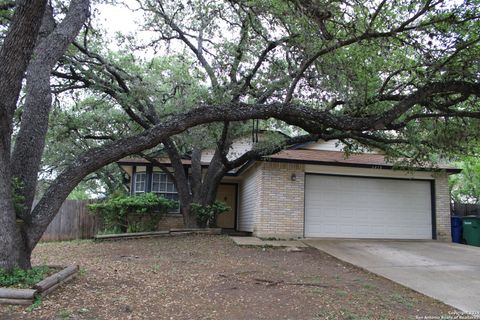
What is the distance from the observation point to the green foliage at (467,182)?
18266mm

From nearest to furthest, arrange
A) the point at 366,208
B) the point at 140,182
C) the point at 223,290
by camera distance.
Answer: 1. the point at 223,290
2. the point at 366,208
3. the point at 140,182

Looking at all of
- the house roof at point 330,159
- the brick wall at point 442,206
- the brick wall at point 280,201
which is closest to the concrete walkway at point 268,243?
the brick wall at point 280,201

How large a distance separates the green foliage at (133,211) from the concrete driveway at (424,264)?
552 centimetres

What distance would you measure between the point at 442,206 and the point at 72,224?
14.0 meters

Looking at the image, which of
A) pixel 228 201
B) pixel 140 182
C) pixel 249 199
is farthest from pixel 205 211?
pixel 228 201

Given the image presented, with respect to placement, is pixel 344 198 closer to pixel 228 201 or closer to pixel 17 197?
pixel 228 201

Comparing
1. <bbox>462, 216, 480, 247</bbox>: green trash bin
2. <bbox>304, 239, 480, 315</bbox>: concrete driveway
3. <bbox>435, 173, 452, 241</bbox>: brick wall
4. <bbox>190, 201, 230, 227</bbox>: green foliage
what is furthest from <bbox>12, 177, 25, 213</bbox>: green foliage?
<bbox>462, 216, 480, 247</bbox>: green trash bin

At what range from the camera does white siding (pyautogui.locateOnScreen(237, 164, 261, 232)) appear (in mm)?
14577

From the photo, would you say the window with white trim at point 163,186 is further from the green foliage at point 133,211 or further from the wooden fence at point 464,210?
the wooden fence at point 464,210

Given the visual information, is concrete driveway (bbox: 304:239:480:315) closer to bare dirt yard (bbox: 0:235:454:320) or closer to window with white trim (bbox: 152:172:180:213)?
bare dirt yard (bbox: 0:235:454:320)

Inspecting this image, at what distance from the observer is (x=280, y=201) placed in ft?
44.7

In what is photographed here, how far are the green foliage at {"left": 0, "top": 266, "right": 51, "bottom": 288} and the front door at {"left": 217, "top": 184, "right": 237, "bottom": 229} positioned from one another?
1323 centimetres

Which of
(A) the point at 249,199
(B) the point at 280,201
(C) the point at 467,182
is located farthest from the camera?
(C) the point at 467,182

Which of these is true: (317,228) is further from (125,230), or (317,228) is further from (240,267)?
(125,230)
